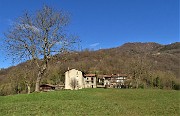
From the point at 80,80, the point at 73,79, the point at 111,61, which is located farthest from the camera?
the point at 111,61

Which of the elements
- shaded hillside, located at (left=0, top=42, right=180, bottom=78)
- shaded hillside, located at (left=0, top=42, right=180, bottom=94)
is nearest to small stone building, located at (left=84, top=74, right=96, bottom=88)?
shaded hillside, located at (left=0, top=42, right=180, bottom=94)

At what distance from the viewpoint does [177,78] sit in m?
78.0

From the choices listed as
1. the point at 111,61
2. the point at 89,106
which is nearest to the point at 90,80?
the point at 111,61

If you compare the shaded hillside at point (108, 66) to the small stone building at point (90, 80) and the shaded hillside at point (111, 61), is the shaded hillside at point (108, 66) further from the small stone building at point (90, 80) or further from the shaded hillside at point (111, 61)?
the small stone building at point (90, 80)

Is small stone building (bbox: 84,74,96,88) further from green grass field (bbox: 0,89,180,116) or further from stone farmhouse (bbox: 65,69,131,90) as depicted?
green grass field (bbox: 0,89,180,116)

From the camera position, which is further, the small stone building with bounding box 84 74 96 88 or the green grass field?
the small stone building with bounding box 84 74 96 88

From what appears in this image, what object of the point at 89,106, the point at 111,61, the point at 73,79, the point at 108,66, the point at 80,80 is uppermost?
the point at 111,61

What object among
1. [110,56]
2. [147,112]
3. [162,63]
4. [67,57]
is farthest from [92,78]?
[147,112]

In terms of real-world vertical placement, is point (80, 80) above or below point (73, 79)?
below

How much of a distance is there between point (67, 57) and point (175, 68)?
6838 centimetres

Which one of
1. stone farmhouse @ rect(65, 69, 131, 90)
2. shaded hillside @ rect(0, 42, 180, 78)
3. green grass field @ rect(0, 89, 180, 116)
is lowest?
green grass field @ rect(0, 89, 180, 116)

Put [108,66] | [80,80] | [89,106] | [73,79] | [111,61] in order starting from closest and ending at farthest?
[89,106] < [73,79] < [80,80] < [108,66] < [111,61]

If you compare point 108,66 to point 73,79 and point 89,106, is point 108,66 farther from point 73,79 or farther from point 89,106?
point 89,106

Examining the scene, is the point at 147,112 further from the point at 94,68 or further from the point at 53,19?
the point at 94,68
